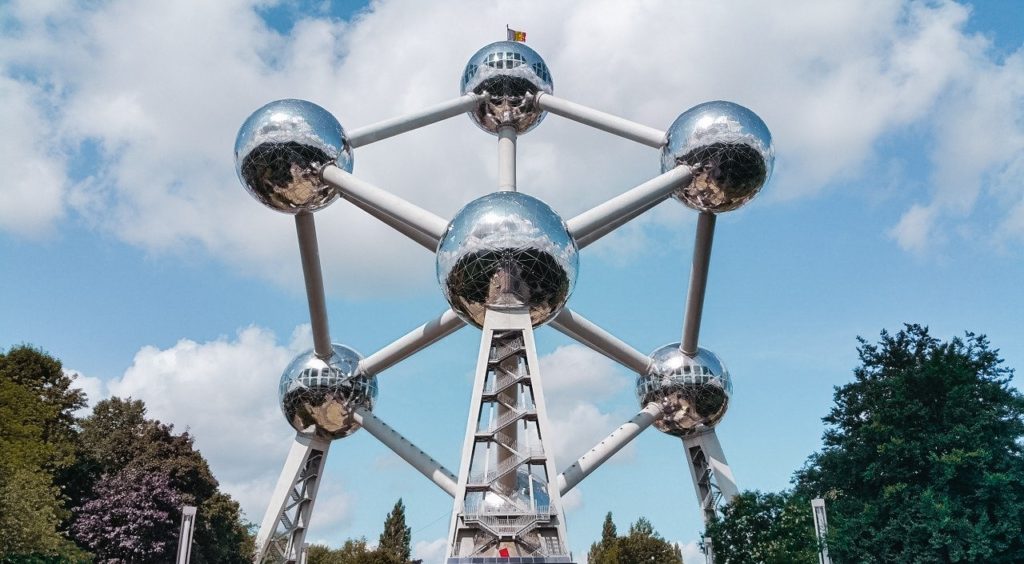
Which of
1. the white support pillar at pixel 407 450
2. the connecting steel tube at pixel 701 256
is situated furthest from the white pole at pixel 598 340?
the white support pillar at pixel 407 450

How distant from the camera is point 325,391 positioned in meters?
24.1

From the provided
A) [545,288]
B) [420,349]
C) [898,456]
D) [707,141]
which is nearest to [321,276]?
[420,349]

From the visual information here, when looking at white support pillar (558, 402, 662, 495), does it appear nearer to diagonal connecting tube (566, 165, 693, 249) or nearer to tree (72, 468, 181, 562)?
diagonal connecting tube (566, 165, 693, 249)

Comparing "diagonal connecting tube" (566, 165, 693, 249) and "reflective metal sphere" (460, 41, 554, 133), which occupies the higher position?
"reflective metal sphere" (460, 41, 554, 133)

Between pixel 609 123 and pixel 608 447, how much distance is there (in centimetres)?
856

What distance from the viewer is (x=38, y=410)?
83.5 feet

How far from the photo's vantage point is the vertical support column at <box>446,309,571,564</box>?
16.9 metres

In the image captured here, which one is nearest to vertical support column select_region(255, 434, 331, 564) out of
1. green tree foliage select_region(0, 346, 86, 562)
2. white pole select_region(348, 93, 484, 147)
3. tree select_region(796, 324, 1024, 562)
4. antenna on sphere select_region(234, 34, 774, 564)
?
antenna on sphere select_region(234, 34, 774, 564)

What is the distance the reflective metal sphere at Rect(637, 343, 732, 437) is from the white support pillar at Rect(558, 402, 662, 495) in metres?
0.39

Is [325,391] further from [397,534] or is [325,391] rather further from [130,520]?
[397,534]

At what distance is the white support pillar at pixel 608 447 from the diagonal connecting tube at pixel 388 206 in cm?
669

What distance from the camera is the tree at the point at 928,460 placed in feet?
63.3

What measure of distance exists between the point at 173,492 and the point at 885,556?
19918 millimetres

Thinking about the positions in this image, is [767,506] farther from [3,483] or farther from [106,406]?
[106,406]
